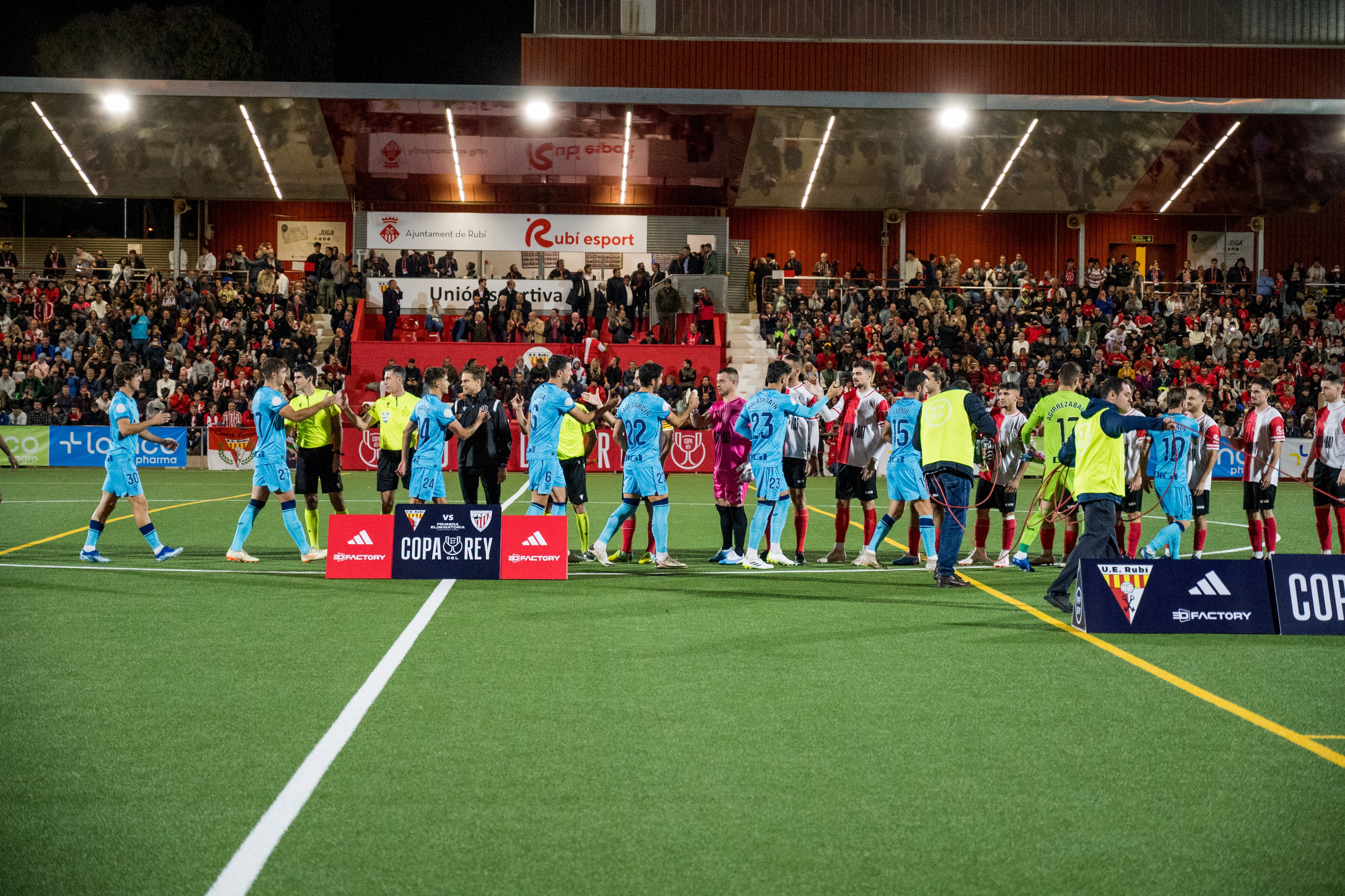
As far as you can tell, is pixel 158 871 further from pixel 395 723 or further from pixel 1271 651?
pixel 1271 651

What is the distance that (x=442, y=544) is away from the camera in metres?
10.7

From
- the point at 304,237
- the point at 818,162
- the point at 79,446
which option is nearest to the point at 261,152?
the point at 304,237

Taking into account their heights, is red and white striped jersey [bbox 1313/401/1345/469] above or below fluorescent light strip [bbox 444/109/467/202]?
below

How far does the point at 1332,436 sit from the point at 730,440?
257 inches

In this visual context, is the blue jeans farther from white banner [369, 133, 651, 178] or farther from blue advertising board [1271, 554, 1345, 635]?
white banner [369, 133, 651, 178]

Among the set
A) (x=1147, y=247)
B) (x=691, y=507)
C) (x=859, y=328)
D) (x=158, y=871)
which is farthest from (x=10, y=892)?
(x=1147, y=247)

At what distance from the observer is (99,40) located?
169 feet

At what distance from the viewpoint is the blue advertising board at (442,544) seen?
35.1ft

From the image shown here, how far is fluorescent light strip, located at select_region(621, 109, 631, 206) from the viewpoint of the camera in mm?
30016

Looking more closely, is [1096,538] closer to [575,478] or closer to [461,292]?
[575,478]

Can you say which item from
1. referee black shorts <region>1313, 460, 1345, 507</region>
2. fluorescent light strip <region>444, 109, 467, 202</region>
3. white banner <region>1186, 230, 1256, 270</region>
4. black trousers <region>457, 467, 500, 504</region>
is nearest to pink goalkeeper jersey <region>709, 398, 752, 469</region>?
black trousers <region>457, 467, 500, 504</region>

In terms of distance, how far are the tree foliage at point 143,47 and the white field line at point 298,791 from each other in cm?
5145

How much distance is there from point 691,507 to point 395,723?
43.2ft

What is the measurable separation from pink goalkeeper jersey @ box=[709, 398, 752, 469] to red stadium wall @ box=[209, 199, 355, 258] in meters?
30.1
